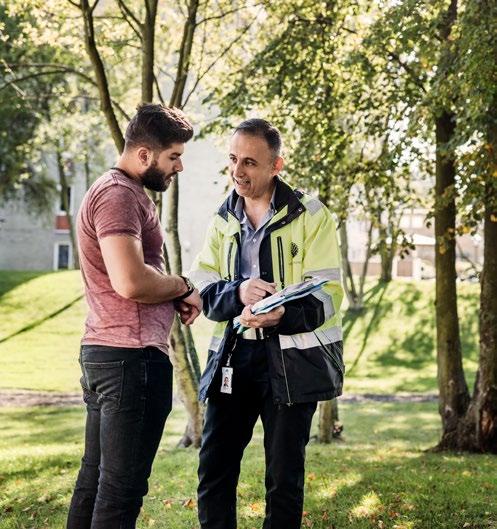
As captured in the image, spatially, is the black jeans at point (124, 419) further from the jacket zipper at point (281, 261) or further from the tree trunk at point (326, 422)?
the tree trunk at point (326, 422)

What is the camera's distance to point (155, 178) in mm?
3811

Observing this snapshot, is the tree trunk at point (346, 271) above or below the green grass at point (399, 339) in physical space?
above

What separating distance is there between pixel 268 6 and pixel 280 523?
360 inches

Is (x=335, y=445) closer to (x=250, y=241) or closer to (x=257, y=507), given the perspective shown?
(x=257, y=507)

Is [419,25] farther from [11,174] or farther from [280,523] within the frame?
[11,174]

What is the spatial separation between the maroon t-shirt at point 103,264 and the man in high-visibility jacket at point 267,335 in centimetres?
50

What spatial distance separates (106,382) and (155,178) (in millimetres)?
927

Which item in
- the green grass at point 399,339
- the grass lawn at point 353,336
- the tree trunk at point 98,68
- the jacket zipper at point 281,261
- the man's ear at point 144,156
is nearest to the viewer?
the man's ear at point 144,156

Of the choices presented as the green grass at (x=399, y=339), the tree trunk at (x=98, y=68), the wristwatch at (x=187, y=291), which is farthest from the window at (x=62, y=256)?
the wristwatch at (x=187, y=291)

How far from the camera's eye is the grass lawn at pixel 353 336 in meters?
23.5

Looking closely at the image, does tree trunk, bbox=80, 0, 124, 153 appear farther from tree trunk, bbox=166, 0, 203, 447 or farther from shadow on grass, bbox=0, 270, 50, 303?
shadow on grass, bbox=0, 270, 50, 303

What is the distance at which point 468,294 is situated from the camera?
28703 mm

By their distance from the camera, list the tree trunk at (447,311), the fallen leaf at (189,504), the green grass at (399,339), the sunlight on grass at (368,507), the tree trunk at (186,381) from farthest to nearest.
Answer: the green grass at (399,339) → the tree trunk at (447,311) → the tree trunk at (186,381) → the fallen leaf at (189,504) → the sunlight on grass at (368,507)

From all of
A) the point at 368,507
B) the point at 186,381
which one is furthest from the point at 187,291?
the point at 186,381
